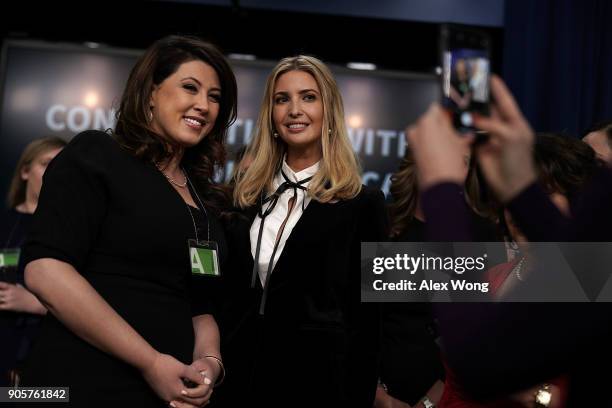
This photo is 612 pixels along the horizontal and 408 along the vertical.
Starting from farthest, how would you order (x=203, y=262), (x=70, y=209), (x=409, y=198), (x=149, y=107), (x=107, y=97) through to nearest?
1. (x=107, y=97)
2. (x=409, y=198)
3. (x=149, y=107)
4. (x=203, y=262)
5. (x=70, y=209)

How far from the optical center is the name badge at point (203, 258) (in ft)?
5.46

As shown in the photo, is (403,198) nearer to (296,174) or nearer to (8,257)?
(296,174)

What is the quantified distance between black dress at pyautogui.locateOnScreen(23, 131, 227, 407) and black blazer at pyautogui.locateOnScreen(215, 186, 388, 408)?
0.49m

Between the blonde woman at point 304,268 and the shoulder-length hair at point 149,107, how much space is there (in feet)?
1.00

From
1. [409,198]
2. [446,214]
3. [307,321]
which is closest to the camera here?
[446,214]

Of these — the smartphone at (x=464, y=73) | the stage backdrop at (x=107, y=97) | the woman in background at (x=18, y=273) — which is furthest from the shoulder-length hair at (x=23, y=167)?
the smartphone at (x=464, y=73)

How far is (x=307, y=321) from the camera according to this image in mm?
2127

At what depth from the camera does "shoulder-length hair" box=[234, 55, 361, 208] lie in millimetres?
2316

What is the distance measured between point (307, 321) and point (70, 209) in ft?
2.84

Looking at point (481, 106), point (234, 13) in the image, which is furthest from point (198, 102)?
point (234, 13)

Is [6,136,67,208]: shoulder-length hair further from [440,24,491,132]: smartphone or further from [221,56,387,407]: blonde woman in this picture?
[440,24,491,132]: smartphone

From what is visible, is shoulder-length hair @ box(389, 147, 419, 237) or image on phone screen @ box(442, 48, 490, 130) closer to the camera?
image on phone screen @ box(442, 48, 490, 130)

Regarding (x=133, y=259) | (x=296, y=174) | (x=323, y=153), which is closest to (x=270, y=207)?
(x=296, y=174)

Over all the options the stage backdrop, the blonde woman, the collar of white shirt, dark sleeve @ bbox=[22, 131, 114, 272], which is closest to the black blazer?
the blonde woman
